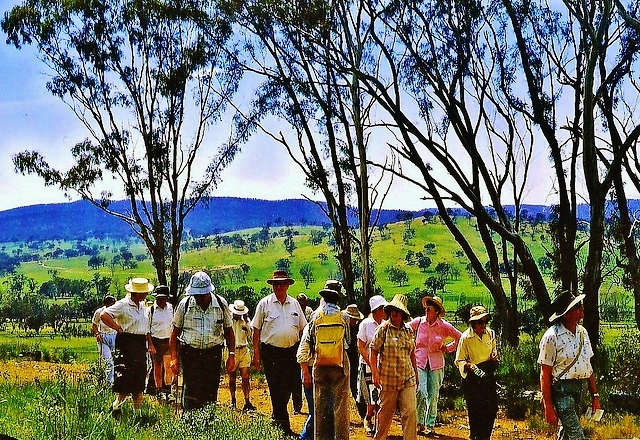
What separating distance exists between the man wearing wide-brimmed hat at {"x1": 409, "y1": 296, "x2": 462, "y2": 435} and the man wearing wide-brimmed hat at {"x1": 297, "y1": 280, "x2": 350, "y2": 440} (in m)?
2.06


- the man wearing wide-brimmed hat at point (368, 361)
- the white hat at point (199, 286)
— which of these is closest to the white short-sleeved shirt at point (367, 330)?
the man wearing wide-brimmed hat at point (368, 361)

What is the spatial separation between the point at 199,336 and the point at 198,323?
12 centimetres

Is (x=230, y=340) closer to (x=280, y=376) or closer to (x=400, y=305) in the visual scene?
(x=280, y=376)

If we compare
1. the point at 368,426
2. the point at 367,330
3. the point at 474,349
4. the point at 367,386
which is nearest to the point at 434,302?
the point at 367,330

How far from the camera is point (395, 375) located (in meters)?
7.28

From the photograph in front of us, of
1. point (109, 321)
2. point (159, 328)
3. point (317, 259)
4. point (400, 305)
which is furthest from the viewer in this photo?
point (317, 259)

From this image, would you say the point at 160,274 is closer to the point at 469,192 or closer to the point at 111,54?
the point at 111,54

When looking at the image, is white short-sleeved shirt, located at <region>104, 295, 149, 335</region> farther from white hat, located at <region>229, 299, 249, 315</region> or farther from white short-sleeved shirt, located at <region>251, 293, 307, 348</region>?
white hat, located at <region>229, 299, 249, 315</region>

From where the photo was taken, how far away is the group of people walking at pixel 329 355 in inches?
238

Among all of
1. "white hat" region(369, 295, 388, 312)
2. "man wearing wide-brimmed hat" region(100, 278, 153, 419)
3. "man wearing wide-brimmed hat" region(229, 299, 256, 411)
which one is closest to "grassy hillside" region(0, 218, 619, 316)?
"man wearing wide-brimmed hat" region(229, 299, 256, 411)

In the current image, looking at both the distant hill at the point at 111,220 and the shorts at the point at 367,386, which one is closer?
the shorts at the point at 367,386

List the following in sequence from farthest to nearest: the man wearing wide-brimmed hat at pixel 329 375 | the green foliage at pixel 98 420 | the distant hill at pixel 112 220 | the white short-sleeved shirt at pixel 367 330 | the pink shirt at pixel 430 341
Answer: the distant hill at pixel 112 220 → the pink shirt at pixel 430 341 → the white short-sleeved shirt at pixel 367 330 → the man wearing wide-brimmed hat at pixel 329 375 → the green foliage at pixel 98 420

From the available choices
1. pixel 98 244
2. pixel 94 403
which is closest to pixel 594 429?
pixel 94 403

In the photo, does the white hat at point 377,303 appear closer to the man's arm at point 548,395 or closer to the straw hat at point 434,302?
the straw hat at point 434,302
